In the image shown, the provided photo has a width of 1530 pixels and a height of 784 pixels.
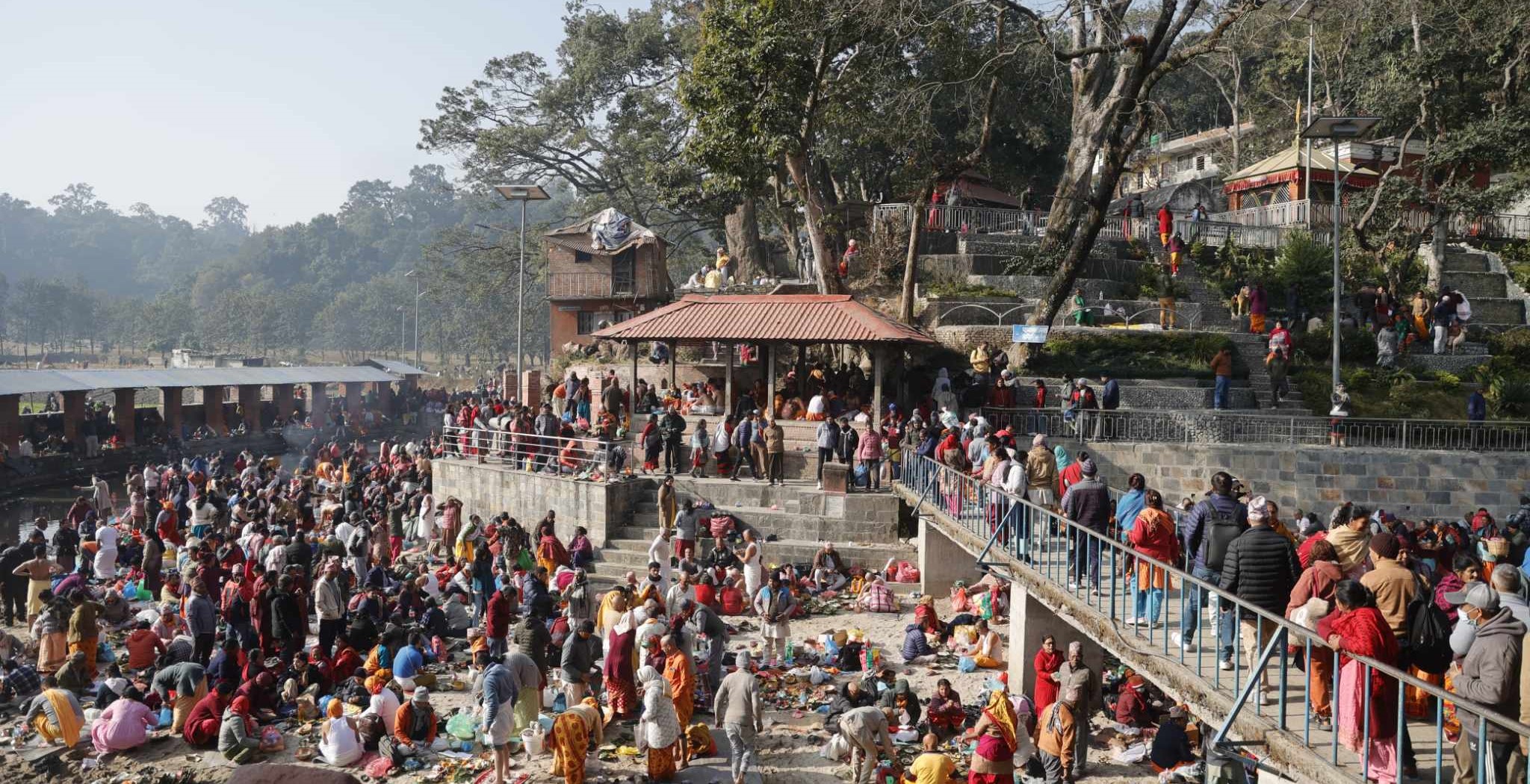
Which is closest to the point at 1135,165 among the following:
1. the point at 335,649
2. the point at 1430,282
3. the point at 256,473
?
the point at 1430,282

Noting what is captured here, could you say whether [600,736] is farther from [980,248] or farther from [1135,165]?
[1135,165]

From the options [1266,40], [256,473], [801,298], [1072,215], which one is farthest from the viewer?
[1266,40]

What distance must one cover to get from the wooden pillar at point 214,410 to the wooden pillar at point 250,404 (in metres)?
0.88

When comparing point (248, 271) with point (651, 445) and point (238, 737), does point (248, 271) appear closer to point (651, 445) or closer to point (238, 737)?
point (651, 445)

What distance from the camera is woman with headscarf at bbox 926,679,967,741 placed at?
1056 centimetres

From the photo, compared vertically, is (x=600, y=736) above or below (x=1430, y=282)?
below

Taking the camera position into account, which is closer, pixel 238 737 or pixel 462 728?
pixel 238 737

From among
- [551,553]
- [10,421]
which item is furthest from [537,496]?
[10,421]

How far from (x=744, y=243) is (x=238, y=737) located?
2654 centimetres

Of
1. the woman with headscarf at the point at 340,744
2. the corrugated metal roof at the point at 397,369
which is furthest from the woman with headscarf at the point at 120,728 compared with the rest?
the corrugated metal roof at the point at 397,369

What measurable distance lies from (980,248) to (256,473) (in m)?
18.1

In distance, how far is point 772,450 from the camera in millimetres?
18109

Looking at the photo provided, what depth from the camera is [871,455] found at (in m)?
17.5

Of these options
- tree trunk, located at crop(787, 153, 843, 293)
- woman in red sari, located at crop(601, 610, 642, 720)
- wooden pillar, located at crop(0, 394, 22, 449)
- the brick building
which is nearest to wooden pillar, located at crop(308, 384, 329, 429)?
the brick building
